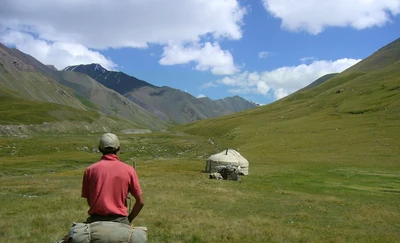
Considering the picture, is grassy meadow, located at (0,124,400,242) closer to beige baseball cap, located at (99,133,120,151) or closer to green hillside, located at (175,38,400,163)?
beige baseball cap, located at (99,133,120,151)

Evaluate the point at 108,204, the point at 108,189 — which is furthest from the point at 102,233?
the point at 108,189

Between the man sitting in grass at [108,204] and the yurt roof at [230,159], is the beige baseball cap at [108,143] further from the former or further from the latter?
the yurt roof at [230,159]

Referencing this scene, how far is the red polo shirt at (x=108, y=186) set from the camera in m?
7.83

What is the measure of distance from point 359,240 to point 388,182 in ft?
106

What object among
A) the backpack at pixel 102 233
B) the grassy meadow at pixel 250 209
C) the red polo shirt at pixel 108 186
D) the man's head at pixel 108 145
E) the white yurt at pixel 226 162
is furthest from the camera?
the white yurt at pixel 226 162

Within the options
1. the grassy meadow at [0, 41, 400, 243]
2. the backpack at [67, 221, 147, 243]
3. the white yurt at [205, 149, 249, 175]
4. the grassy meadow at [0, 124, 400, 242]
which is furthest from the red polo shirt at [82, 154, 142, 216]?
the white yurt at [205, 149, 249, 175]

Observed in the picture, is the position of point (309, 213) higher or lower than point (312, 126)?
lower

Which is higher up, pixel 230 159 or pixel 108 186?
pixel 108 186

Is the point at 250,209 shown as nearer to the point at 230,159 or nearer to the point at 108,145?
the point at 108,145

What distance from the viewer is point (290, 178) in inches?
1865

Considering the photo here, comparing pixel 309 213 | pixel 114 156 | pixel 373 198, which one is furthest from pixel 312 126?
pixel 114 156

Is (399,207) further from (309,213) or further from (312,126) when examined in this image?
(312,126)

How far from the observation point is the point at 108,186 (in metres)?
7.86

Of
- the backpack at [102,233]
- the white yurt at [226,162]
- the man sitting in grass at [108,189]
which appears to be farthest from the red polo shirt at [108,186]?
the white yurt at [226,162]
